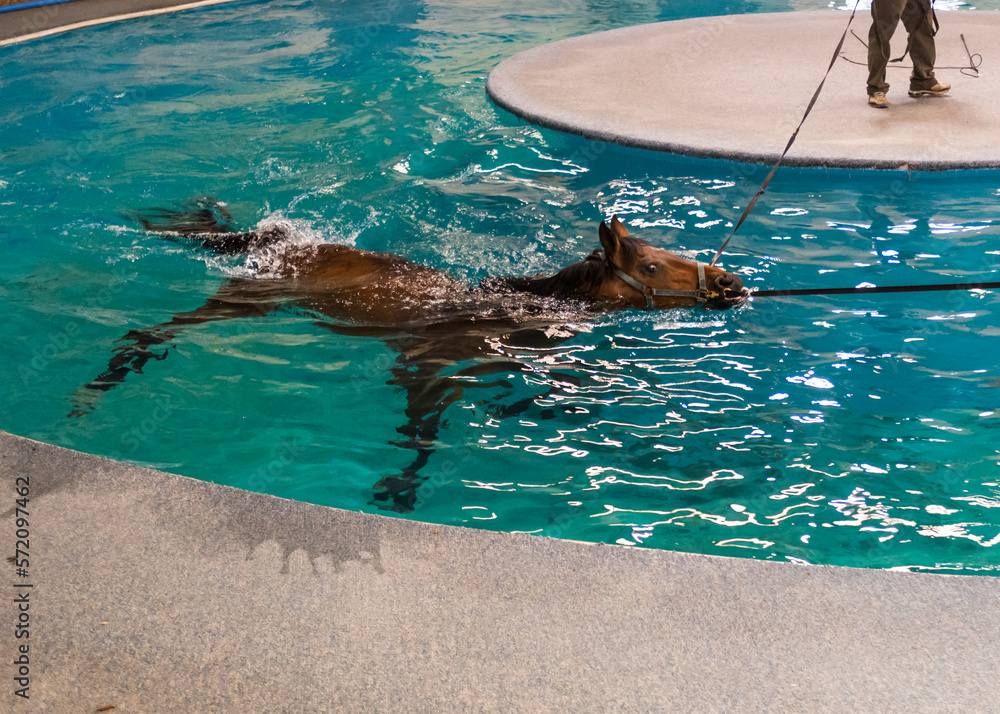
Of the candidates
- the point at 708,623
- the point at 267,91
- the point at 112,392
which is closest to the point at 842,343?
the point at 708,623

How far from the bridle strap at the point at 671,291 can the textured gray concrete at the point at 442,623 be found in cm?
213

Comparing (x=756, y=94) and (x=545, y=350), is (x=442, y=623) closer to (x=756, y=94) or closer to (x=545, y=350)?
(x=545, y=350)

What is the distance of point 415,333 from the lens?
5.47 metres

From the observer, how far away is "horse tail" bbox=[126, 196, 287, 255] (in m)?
6.99

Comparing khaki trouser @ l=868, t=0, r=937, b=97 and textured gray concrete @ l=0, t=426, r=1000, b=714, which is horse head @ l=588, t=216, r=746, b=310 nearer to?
textured gray concrete @ l=0, t=426, r=1000, b=714

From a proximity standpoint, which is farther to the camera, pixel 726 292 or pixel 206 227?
pixel 206 227

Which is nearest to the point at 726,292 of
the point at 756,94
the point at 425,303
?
the point at 425,303

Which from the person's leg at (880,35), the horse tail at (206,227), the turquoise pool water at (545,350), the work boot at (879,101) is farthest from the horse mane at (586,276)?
the work boot at (879,101)

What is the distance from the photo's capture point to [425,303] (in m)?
5.71

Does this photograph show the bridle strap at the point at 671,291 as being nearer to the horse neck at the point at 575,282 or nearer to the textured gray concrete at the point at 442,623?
the horse neck at the point at 575,282

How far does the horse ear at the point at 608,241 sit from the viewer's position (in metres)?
4.87

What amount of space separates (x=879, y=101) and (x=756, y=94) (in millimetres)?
1588

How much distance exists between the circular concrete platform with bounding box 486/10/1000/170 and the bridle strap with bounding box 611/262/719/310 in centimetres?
424

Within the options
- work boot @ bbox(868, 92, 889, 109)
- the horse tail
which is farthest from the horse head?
work boot @ bbox(868, 92, 889, 109)
